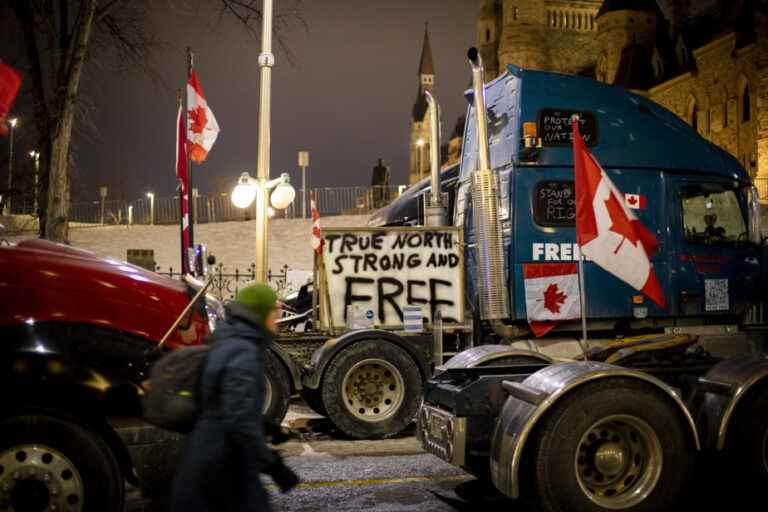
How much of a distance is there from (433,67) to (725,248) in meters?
139

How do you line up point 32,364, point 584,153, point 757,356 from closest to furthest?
1. point 32,364
2. point 757,356
3. point 584,153

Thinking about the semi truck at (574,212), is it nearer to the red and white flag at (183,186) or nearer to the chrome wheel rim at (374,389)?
the chrome wheel rim at (374,389)

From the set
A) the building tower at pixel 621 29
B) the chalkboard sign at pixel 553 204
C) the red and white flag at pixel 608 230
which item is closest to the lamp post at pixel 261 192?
the chalkboard sign at pixel 553 204

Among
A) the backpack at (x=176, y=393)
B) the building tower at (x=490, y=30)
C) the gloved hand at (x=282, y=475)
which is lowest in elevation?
the gloved hand at (x=282, y=475)

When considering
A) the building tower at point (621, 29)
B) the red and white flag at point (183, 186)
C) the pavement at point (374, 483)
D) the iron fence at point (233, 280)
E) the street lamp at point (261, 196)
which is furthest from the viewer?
the building tower at point (621, 29)

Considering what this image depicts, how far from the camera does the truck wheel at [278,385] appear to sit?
9266mm

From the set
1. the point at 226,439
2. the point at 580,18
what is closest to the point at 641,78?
the point at 580,18

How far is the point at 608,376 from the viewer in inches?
221

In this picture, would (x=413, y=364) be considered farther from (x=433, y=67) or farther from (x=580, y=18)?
(x=433, y=67)

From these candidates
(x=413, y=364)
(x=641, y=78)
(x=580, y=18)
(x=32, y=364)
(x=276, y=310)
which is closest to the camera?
(x=276, y=310)

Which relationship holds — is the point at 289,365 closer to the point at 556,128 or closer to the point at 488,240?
the point at 488,240

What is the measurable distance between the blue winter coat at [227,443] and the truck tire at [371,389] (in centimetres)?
573

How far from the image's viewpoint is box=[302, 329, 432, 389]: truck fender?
9.67 m

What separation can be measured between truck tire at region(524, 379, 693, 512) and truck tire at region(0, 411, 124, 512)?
9.02 ft
